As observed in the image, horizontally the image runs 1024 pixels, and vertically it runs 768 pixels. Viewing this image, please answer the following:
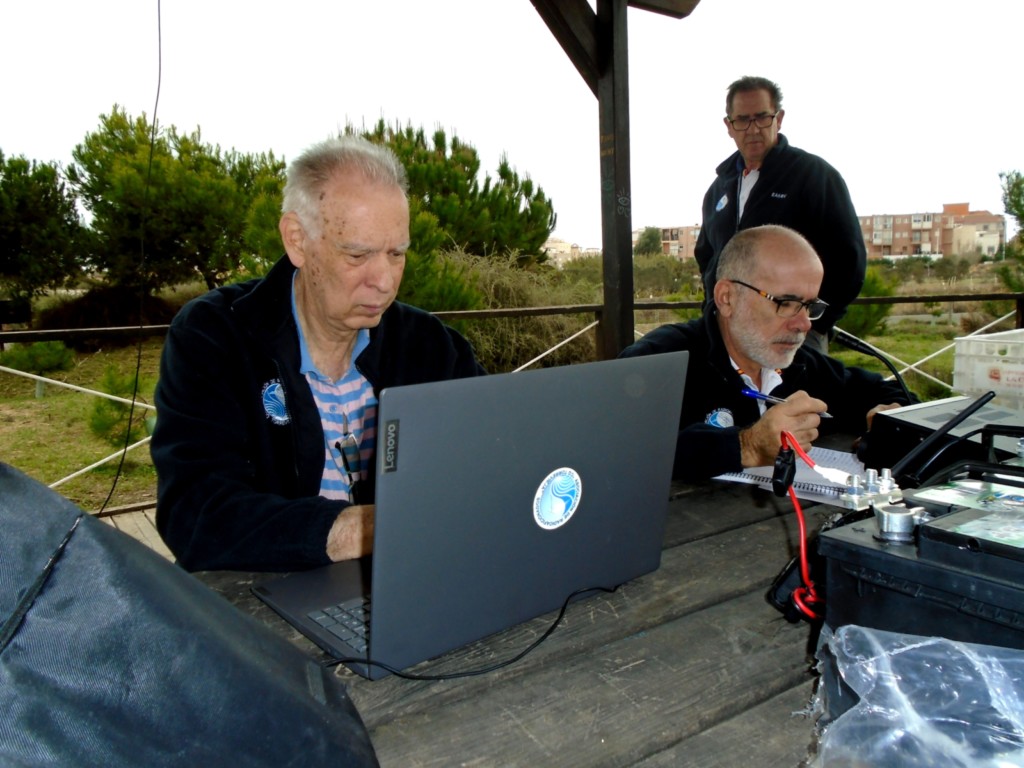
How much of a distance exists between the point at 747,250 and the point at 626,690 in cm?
129

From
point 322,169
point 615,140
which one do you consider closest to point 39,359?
point 615,140

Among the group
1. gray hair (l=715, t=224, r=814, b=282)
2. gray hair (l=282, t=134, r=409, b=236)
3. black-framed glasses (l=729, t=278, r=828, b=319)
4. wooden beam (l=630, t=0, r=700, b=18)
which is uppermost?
wooden beam (l=630, t=0, r=700, b=18)

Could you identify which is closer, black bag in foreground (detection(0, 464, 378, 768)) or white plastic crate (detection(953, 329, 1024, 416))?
black bag in foreground (detection(0, 464, 378, 768))

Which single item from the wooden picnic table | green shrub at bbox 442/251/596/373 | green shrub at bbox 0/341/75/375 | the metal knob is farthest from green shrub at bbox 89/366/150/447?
the metal knob

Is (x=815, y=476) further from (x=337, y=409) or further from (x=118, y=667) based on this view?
(x=118, y=667)

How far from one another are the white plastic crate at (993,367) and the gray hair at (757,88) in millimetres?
1059

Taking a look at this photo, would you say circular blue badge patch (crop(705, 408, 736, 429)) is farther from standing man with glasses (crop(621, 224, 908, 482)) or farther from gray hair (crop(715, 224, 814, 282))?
gray hair (crop(715, 224, 814, 282))

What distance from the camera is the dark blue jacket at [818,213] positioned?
2412 millimetres

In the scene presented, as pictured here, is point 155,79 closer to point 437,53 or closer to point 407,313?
point 407,313

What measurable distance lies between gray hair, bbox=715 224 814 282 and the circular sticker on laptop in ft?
3.69

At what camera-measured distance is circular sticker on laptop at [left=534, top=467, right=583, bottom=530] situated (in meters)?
0.69

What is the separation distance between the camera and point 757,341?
1676 millimetres

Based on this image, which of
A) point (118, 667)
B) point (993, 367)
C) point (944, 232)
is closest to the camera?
point (118, 667)

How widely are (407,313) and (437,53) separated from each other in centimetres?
415
